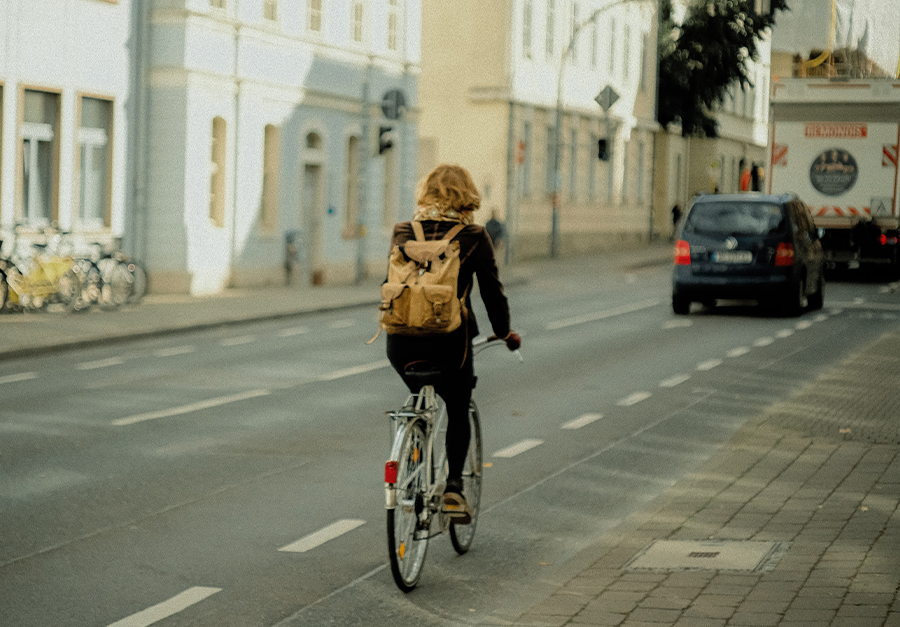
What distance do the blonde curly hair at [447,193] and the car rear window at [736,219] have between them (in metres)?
16.2

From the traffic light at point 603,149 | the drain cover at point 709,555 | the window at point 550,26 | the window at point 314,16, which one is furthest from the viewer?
the window at point 550,26

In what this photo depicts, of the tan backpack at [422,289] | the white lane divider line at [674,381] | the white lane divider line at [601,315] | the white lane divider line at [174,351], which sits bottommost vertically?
the white lane divider line at [174,351]

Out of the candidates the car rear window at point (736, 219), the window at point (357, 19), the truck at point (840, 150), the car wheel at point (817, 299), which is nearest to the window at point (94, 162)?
the window at point (357, 19)

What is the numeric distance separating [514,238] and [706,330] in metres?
24.2

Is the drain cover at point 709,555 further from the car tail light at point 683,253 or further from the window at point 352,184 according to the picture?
the window at point 352,184

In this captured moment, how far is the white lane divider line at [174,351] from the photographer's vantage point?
1723 centimetres

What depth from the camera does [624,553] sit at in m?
6.93

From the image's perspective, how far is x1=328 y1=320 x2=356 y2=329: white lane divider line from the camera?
21562mm

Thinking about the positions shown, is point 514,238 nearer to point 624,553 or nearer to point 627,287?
point 627,287

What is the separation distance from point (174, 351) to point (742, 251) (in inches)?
358

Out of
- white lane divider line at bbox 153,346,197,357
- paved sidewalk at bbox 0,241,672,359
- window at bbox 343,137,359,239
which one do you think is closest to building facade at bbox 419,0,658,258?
window at bbox 343,137,359,239

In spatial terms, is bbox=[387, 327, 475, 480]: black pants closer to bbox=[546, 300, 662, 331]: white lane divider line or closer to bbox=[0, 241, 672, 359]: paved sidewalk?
bbox=[0, 241, 672, 359]: paved sidewalk

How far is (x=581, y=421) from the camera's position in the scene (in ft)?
38.9

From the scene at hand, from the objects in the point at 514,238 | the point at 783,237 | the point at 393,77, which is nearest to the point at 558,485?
the point at 783,237
